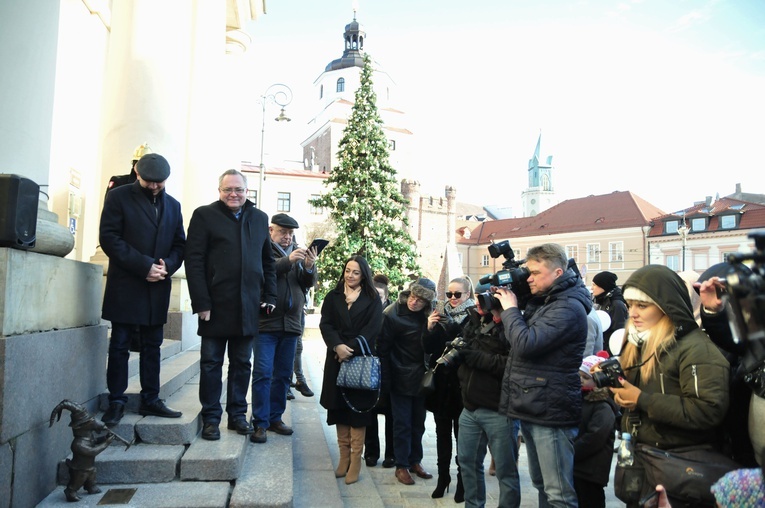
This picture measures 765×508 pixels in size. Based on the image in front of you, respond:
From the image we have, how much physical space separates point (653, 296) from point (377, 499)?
3014 millimetres

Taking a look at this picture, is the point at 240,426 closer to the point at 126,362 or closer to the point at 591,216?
the point at 126,362

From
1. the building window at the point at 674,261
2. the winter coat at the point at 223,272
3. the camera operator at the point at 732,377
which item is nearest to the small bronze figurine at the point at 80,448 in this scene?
the winter coat at the point at 223,272

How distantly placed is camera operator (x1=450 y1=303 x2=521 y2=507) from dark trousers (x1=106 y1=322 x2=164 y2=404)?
2310 millimetres

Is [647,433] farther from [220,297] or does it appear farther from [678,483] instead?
[220,297]

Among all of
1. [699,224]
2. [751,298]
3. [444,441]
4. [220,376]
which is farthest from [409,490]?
[699,224]

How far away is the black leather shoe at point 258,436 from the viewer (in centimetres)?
500

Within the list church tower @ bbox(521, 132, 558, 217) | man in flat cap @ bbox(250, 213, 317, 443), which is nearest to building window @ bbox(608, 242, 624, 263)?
man in flat cap @ bbox(250, 213, 317, 443)

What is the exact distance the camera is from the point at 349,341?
18.2ft

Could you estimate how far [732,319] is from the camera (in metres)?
1.62

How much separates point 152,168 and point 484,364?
283 cm

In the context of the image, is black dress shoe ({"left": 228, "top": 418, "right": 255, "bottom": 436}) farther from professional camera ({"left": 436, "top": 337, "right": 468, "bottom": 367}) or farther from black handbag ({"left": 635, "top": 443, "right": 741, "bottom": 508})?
black handbag ({"left": 635, "top": 443, "right": 741, "bottom": 508})

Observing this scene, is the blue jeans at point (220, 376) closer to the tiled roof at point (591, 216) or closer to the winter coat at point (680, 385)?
the winter coat at point (680, 385)

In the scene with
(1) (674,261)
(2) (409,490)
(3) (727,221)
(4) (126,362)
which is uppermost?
(3) (727,221)

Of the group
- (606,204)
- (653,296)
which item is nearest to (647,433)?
(653,296)
